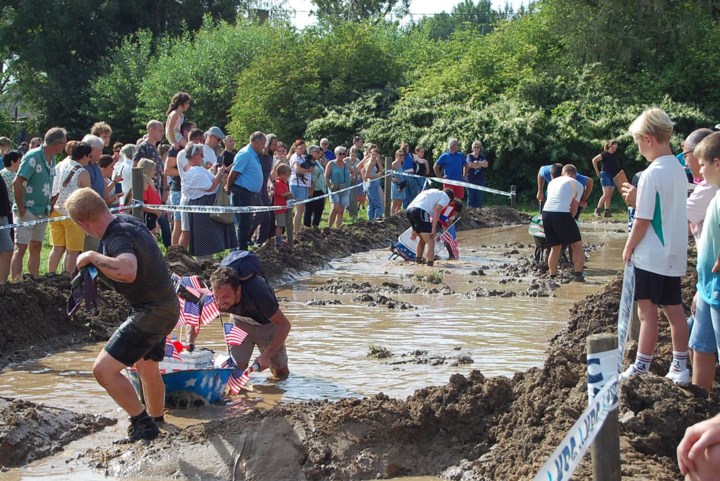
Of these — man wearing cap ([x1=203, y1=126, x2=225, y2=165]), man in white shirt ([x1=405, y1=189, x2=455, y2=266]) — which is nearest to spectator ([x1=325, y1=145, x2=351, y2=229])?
man in white shirt ([x1=405, y1=189, x2=455, y2=266])

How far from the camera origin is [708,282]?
6070 millimetres

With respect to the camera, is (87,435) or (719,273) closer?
(719,273)

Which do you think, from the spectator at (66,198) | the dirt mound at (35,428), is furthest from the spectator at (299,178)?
the dirt mound at (35,428)

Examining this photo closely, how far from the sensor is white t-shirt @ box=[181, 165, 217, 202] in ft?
46.7

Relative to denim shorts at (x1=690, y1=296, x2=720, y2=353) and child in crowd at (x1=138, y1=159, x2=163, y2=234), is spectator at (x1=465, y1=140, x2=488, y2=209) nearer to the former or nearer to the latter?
child in crowd at (x1=138, y1=159, x2=163, y2=234)

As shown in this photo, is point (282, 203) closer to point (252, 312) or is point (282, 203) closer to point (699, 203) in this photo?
point (252, 312)

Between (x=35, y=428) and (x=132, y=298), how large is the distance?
1.15 meters

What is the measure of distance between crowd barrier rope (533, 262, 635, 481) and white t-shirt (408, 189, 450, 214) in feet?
37.9

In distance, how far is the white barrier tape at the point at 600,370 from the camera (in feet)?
14.2

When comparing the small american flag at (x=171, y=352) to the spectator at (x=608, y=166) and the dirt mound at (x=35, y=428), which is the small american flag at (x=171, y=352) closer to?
the dirt mound at (x=35, y=428)

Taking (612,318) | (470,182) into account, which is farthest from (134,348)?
(470,182)

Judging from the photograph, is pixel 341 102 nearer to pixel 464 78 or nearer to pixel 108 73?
pixel 464 78

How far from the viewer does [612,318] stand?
9664 mm

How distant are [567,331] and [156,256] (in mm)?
4932
